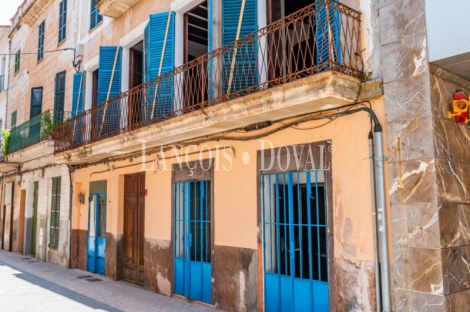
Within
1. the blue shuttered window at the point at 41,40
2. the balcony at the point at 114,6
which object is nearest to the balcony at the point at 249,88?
the balcony at the point at 114,6

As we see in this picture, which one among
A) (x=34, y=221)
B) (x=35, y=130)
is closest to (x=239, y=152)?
(x=35, y=130)

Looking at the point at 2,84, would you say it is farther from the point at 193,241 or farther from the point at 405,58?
the point at 405,58

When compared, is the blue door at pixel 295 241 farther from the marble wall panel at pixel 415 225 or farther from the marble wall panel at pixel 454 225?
the marble wall panel at pixel 454 225

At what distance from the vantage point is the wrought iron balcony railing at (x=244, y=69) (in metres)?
5.86

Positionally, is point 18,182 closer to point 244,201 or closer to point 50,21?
point 50,21

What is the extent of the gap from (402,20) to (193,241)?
19.6 ft

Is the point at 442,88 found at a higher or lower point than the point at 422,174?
higher

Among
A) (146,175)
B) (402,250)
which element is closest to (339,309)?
(402,250)

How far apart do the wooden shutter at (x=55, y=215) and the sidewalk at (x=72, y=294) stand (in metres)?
1.76

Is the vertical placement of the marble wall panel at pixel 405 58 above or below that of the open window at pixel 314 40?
below

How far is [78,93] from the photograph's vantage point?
1370 cm

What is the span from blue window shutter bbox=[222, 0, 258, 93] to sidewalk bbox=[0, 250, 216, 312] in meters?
4.48

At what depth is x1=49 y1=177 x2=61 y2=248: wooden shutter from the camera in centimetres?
1502

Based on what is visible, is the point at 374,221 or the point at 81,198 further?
the point at 81,198
